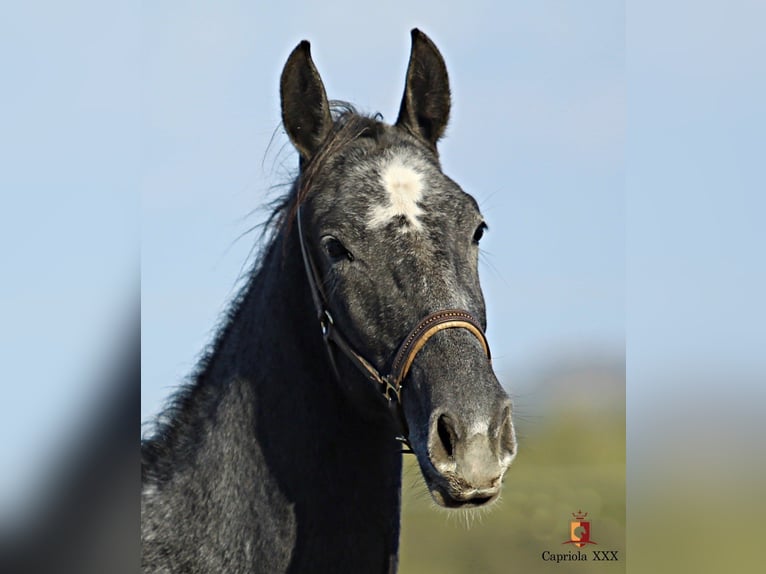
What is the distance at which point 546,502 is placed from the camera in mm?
5109

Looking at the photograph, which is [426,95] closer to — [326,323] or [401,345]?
[326,323]

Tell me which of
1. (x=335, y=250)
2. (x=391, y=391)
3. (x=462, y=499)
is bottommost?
(x=462, y=499)

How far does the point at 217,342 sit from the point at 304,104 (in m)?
1.10

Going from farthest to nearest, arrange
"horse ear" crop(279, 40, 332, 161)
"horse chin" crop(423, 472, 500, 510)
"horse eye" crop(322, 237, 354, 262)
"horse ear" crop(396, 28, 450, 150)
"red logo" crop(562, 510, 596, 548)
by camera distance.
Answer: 1. "red logo" crop(562, 510, 596, 548)
2. "horse ear" crop(396, 28, 450, 150)
3. "horse ear" crop(279, 40, 332, 161)
4. "horse eye" crop(322, 237, 354, 262)
5. "horse chin" crop(423, 472, 500, 510)

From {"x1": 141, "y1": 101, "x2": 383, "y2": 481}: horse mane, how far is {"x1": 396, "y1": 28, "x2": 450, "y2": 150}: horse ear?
158mm

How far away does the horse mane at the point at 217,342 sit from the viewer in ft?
11.9

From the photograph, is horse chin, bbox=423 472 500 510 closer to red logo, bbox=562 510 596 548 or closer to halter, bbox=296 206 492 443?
halter, bbox=296 206 492 443

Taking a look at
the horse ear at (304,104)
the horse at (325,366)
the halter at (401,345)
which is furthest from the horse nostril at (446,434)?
the horse ear at (304,104)

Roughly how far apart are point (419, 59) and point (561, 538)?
2708 millimetres

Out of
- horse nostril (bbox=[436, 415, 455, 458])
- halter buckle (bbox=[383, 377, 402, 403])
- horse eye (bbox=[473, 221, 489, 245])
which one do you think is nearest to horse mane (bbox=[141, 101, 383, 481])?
horse eye (bbox=[473, 221, 489, 245])

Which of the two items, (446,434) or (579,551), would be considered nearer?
(446,434)

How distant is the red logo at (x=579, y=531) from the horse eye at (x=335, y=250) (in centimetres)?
223

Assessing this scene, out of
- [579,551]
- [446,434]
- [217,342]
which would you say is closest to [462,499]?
[446,434]

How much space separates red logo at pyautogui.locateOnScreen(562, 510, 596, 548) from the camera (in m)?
4.62
